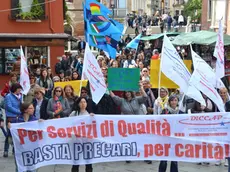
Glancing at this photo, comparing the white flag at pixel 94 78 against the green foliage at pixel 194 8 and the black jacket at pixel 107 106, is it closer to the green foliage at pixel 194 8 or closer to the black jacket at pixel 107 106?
the black jacket at pixel 107 106

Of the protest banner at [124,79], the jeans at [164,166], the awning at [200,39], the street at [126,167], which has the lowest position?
the street at [126,167]

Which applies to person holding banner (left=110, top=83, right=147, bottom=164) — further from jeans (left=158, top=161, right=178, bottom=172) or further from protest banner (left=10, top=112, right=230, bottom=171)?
jeans (left=158, top=161, right=178, bottom=172)

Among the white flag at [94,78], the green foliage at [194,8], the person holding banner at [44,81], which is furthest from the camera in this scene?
the green foliage at [194,8]

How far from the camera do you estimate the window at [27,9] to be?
1991 centimetres

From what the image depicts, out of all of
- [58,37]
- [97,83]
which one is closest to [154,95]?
[97,83]

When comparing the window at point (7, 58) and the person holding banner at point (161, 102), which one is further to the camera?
the window at point (7, 58)

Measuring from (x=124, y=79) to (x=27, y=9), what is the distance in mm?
12277

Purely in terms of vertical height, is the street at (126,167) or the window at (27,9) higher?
the window at (27,9)

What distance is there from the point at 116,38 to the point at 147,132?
7.40 meters

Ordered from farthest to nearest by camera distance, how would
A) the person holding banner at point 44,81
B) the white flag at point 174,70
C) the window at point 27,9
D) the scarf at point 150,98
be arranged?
the window at point 27,9
the person holding banner at point 44,81
the scarf at point 150,98
the white flag at point 174,70

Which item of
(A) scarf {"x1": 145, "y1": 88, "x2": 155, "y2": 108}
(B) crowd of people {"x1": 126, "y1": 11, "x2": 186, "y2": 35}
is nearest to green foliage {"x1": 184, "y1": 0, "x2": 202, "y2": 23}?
(B) crowd of people {"x1": 126, "y1": 11, "x2": 186, "y2": 35}

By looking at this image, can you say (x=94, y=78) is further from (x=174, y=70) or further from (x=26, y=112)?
(x=26, y=112)

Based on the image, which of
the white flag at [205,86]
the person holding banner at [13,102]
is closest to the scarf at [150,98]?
the white flag at [205,86]

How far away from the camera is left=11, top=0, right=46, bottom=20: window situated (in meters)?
19.9
